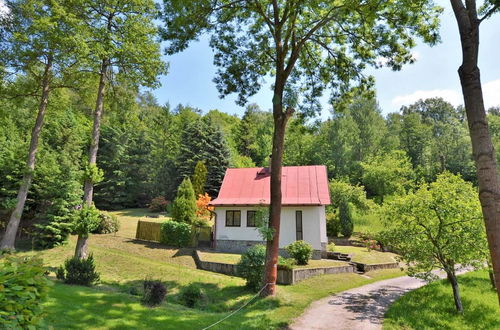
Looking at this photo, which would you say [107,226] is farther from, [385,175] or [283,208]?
[385,175]

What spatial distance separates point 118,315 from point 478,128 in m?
8.87

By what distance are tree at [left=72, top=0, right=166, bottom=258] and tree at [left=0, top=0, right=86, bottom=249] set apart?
0.80 m

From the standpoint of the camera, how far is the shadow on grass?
703 centimetres

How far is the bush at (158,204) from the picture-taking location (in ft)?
123

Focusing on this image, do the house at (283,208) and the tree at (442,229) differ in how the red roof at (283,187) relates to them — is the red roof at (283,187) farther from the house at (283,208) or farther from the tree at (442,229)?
the tree at (442,229)

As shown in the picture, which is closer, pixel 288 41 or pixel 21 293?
pixel 21 293

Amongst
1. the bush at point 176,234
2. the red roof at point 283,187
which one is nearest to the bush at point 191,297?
the bush at point 176,234

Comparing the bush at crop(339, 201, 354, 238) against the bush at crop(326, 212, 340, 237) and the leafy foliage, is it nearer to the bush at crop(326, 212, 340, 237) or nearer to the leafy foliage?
the bush at crop(326, 212, 340, 237)

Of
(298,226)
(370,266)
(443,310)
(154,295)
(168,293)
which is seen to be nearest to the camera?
(154,295)

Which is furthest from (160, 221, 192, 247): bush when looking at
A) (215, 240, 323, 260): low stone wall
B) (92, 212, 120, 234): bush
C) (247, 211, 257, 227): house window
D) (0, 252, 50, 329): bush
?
(0, 252, 50, 329): bush

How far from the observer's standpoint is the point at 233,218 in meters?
22.2

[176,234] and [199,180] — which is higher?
[199,180]

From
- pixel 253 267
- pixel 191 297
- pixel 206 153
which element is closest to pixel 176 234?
pixel 253 267

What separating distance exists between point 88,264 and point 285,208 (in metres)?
13.2
